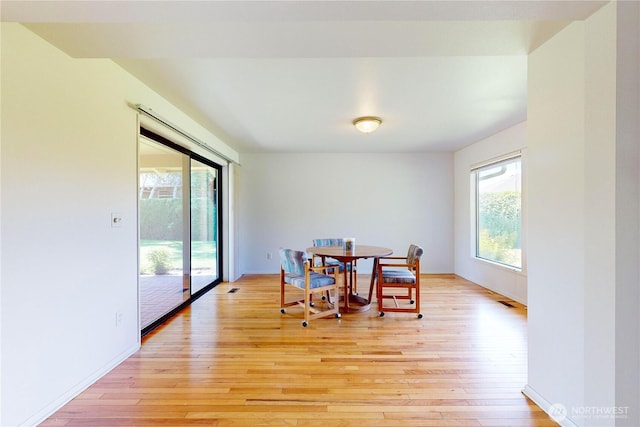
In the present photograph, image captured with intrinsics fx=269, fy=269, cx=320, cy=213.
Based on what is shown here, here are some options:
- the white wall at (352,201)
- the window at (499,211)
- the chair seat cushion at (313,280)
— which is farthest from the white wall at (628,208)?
the white wall at (352,201)

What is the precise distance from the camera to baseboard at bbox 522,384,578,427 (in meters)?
1.46

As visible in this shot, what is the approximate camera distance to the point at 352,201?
5.22 m

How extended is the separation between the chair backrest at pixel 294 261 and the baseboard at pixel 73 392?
1.56m

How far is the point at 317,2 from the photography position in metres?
1.17

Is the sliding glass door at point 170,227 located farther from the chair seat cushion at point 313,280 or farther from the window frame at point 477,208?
the window frame at point 477,208

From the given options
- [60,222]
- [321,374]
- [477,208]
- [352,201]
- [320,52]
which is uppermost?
[320,52]

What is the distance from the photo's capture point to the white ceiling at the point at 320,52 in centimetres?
122

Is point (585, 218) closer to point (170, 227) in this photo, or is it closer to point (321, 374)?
point (321, 374)

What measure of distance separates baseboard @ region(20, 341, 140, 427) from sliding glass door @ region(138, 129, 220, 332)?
1.74 ft

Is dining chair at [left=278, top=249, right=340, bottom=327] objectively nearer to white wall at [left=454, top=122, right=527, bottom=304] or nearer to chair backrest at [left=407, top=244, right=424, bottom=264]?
chair backrest at [left=407, top=244, right=424, bottom=264]

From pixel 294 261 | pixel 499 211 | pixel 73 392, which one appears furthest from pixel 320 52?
pixel 499 211

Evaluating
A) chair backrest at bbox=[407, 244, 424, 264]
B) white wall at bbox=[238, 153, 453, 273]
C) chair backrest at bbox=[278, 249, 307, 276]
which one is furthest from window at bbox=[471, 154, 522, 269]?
chair backrest at bbox=[278, 249, 307, 276]

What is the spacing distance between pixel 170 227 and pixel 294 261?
150 centimetres

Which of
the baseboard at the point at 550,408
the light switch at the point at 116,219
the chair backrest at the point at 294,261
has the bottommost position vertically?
the baseboard at the point at 550,408
